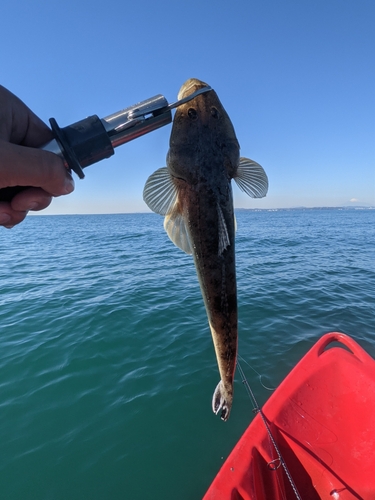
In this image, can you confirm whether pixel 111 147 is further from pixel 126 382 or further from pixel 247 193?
pixel 126 382

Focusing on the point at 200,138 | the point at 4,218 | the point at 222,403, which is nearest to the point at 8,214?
the point at 4,218

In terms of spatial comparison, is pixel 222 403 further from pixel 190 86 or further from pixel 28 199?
pixel 190 86

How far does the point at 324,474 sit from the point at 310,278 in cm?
1247

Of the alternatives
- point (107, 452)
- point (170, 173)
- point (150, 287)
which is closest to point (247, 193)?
point (170, 173)

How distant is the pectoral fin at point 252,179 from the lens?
2602 millimetres

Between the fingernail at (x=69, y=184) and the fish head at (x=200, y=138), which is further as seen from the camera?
the fish head at (x=200, y=138)

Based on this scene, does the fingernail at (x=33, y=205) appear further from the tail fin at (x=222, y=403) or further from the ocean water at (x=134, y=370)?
the ocean water at (x=134, y=370)

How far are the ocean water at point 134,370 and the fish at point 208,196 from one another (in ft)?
12.0

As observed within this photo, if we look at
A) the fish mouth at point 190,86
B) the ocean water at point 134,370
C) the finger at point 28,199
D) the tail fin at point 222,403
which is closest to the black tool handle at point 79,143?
the finger at point 28,199

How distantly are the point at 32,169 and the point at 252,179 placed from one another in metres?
1.86

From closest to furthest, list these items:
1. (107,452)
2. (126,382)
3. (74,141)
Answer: (74,141) → (107,452) → (126,382)

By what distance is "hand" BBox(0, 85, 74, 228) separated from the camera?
147 cm

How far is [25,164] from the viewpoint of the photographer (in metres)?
1.50

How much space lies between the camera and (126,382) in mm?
6801
